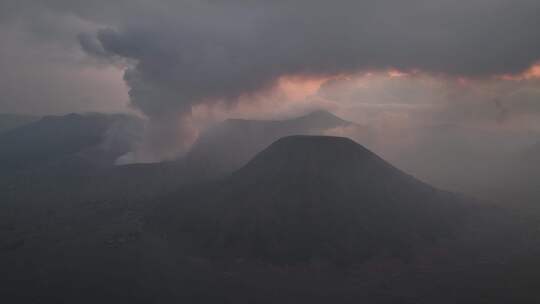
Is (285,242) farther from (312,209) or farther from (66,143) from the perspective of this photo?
(66,143)

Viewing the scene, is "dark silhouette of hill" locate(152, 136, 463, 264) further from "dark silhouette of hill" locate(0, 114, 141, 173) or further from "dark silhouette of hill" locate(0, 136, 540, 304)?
"dark silhouette of hill" locate(0, 114, 141, 173)

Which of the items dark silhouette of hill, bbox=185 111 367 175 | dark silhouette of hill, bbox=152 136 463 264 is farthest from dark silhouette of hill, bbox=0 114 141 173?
dark silhouette of hill, bbox=152 136 463 264

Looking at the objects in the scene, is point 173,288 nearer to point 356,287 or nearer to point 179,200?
point 356,287

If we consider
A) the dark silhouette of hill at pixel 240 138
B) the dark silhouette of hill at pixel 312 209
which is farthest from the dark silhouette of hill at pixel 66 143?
the dark silhouette of hill at pixel 312 209

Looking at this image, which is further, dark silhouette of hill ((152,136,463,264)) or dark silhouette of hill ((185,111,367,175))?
dark silhouette of hill ((185,111,367,175))

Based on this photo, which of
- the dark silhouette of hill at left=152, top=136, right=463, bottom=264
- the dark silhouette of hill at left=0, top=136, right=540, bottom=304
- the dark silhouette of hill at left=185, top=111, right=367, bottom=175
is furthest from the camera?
the dark silhouette of hill at left=185, top=111, right=367, bottom=175

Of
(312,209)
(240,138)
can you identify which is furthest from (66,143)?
(312,209)

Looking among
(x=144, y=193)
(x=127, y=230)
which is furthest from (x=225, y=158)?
(x=127, y=230)
